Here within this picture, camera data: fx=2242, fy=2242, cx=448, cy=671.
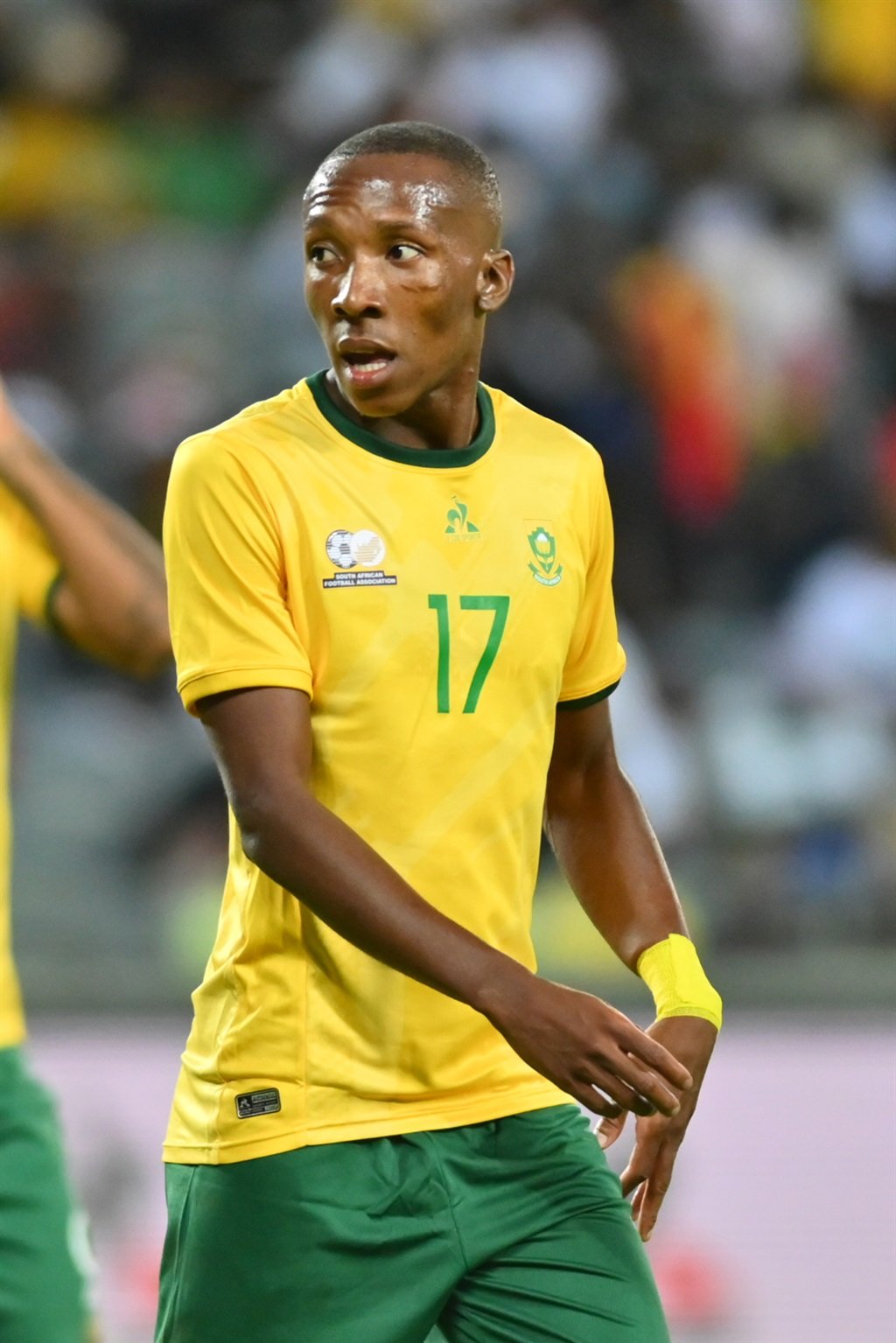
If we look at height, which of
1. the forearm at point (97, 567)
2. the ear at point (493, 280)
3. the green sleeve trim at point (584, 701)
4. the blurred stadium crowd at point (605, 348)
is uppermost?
the blurred stadium crowd at point (605, 348)

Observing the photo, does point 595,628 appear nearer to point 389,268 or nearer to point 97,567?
point 389,268

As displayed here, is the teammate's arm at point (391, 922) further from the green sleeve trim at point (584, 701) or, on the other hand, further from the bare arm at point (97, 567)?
the green sleeve trim at point (584, 701)

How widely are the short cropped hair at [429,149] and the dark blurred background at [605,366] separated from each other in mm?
3319

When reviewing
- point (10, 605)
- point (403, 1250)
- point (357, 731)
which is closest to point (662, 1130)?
point (403, 1250)

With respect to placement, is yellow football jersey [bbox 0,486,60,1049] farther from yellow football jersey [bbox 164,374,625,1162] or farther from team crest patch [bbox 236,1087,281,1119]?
team crest patch [bbox 236,1087,281,1119]

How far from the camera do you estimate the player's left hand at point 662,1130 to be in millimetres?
2713

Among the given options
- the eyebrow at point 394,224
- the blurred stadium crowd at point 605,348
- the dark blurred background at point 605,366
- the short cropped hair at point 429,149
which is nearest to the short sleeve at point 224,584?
the eyebrow at point 394,224

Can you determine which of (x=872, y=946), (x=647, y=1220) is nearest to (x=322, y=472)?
(x=647, y=1220)

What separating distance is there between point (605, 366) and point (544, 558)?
19.4ft

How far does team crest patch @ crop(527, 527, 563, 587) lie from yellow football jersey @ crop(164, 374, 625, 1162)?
28 mm

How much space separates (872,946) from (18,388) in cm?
399

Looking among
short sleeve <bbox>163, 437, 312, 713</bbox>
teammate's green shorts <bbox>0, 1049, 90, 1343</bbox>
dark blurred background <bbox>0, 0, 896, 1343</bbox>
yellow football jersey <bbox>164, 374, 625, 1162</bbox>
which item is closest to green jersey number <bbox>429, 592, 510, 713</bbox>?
yellow football jersey <bbox>164, 374, 625, 1162</bbox>

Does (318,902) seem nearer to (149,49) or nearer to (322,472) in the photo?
(322,472)

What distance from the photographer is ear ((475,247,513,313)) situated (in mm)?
2750
